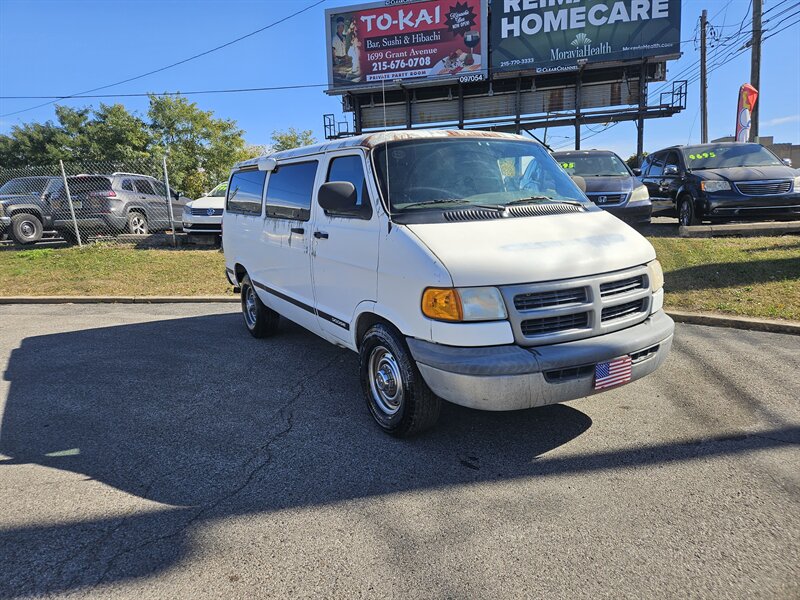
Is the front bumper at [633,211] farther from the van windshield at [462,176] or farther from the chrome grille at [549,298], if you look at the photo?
the chrome grille at [549,298]

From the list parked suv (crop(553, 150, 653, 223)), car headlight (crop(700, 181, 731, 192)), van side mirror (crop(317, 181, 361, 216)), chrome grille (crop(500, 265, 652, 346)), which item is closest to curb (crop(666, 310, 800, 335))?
chrome grille (crop(500, 265, 652, 346))

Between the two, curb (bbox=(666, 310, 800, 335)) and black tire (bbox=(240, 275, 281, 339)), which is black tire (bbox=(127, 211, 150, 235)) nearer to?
black tire (bbox=(240, 275, 281, 339))

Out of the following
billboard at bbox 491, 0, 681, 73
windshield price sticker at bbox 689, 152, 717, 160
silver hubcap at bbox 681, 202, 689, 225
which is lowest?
silver hubcap at bbox 681, 202, 689, 225

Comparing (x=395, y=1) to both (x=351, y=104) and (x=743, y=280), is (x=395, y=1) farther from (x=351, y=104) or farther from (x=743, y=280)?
(x=743, y=280)

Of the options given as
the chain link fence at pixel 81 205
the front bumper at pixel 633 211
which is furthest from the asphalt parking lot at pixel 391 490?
the chain link fence at pixel 81 205

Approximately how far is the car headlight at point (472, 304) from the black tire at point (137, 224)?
521 inches

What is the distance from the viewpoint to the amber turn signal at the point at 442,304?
3.08 meters

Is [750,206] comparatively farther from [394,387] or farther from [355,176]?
[394,387]

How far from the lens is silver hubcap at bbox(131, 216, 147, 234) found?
14.1m

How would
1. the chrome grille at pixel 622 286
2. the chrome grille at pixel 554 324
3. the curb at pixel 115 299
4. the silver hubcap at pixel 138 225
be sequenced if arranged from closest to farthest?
1. the chrome grille at pixel 554 324
2. the chrome grille at pixel 622 286
3. the curb at pixel 115 299
4. the silver hubcap at pixel 138 225

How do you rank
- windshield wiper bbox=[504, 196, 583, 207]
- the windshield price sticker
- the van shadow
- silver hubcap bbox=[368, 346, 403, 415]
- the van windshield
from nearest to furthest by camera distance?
the van shadow
silver hubcap bbox=[368, 346, 403, 415]
the van windshield
windshield wiper bbox=[504, 196, 583, 207]
the windshield price sticker

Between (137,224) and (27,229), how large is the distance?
273 cm

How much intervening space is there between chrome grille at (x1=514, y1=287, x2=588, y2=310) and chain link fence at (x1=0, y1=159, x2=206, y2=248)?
10.9m

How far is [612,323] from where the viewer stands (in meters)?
3.36
